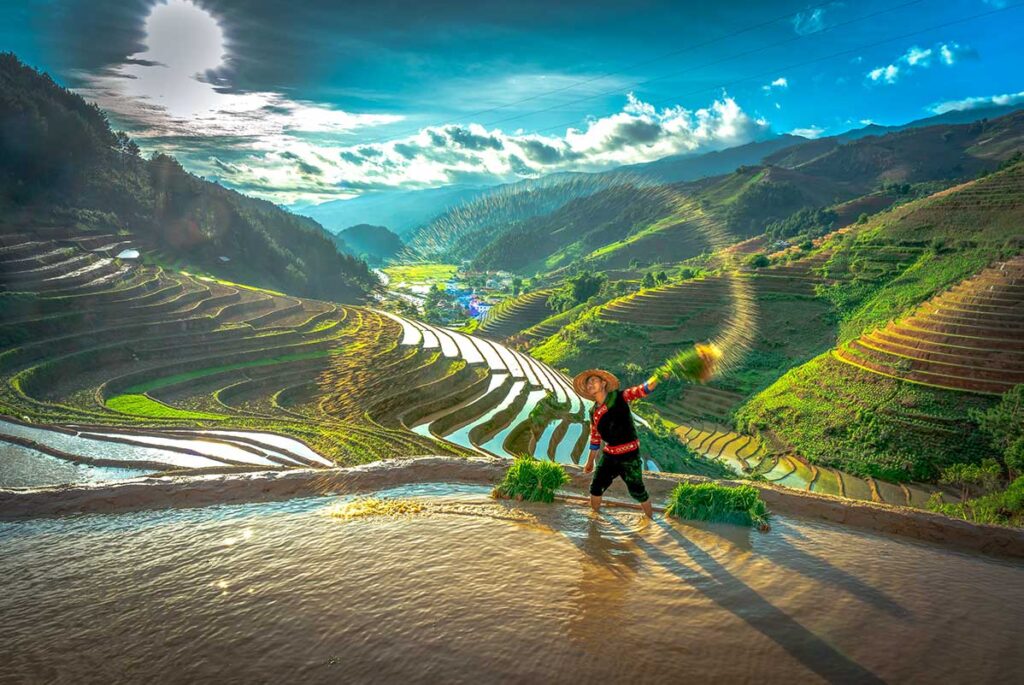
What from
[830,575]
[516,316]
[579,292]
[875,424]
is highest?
[579,292]

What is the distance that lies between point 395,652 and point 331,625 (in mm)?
665

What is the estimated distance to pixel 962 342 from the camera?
29.5m

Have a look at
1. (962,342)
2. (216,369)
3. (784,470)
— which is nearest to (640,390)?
(216,369)

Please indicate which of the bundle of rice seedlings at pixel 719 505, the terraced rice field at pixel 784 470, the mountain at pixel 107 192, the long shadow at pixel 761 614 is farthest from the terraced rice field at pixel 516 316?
the long shadow at pixel 761 614

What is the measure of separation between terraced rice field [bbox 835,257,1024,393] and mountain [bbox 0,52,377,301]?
193 feet

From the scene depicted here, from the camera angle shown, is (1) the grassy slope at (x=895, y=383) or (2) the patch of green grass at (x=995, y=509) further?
(1) the grassy slope at (x=895, y=383)

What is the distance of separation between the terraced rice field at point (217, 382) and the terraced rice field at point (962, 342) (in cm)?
1983

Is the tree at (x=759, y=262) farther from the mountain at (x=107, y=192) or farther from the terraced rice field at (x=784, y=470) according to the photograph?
the mountain at (x=107, y=192)

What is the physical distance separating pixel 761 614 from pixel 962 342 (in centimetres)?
3481

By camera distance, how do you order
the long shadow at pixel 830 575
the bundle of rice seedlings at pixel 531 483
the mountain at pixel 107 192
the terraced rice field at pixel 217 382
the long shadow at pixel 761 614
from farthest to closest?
the mountain at pixel 107 192 → the terraced rice field at pixel 217 382 → the bundle of rice seedlings at pixel 531 483 → the long shadow at pixel 830 575 → the long shadow at pixel 761 614

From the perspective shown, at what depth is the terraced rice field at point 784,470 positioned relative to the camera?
961 inches

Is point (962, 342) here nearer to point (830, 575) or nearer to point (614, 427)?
point (830, 575)

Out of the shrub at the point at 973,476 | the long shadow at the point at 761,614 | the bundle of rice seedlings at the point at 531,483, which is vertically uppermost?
the bundle of rice seedlings at the point at 531,483

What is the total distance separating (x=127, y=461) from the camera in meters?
12.9
